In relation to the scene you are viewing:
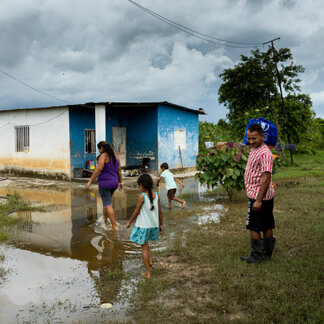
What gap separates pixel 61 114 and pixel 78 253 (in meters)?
11.2

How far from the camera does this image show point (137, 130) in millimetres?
16812

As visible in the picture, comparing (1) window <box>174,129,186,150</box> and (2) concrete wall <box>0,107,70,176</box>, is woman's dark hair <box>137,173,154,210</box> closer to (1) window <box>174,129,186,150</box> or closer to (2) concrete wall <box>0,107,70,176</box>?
(2) concrete wall <box>0,107,70,176</box>

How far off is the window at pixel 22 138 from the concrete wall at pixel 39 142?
0.55 feet

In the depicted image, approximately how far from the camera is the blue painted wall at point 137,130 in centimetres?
1630

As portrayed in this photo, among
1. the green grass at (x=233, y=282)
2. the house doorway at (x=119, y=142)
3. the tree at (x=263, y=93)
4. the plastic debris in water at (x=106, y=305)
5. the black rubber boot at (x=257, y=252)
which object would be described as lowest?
the plastic debris in water at (x=106, y=305)

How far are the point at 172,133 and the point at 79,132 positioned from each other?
4646 mm

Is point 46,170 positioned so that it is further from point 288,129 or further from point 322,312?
point 288,129

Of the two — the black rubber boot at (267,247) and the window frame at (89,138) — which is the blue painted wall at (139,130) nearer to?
the window frame at (89,138)

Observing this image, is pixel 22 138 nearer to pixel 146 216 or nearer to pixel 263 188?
pixel 146 216

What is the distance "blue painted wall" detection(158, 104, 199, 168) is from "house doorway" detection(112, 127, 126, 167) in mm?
2067

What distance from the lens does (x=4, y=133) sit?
→ 17703mm

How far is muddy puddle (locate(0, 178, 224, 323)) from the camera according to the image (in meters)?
3.38

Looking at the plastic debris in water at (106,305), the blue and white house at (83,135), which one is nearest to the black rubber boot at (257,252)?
the plastic debris in water at (106,305)

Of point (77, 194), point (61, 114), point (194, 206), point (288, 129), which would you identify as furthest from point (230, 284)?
point (288, 129)
